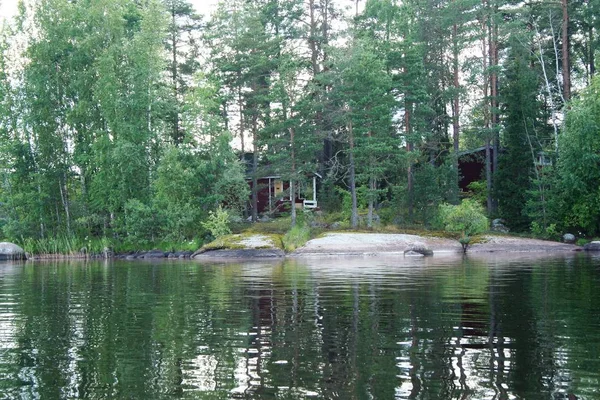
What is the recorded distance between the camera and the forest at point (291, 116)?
33.8 metres

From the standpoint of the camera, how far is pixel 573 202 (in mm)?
32812

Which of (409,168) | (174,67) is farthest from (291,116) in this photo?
(174,67)

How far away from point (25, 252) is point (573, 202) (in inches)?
1197

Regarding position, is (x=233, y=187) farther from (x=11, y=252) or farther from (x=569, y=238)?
(x=569, y=238)

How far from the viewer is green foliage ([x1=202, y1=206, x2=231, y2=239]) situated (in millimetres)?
33969

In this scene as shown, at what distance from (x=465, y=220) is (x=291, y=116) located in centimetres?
1120

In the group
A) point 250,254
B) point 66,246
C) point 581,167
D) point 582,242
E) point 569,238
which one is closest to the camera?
point 250,254

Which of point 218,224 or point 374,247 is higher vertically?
point 218,224

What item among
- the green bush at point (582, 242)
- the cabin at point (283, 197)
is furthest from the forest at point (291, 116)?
the cabin at point (283, 197)

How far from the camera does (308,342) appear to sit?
7.68m

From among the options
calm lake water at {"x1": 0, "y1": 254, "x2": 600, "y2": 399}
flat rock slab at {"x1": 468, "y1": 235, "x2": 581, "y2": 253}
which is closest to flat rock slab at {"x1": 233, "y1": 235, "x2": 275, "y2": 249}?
flat rock slab at {"x1": 468, "y1": 235, "x2": 581, "y2": 253}

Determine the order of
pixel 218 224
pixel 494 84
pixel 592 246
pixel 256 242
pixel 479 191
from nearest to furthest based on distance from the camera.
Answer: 1. pixel 592 246
2. pixel 256 242
3. pixel 218 224
4. pixel 494 84
5. pixel 479 191

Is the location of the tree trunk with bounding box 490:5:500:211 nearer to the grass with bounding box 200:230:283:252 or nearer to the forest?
the forest

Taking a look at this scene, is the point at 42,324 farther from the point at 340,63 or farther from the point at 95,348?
the point at 340,63
